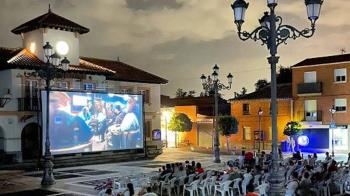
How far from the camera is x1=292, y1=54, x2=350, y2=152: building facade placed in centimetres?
4125

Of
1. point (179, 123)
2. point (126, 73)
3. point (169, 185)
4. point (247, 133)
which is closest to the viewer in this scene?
point (169, 185)

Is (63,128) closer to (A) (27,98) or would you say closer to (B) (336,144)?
(A) (27,98)

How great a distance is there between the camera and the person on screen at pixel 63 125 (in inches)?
1235

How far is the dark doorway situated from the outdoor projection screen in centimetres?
222

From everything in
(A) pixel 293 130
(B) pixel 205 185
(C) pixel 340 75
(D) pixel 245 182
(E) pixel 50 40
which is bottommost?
(B) pixel 205 185

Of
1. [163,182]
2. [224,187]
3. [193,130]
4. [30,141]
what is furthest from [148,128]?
[224,187]

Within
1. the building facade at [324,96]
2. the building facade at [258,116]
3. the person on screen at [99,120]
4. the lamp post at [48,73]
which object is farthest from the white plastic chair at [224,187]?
the building facade at [258,116]

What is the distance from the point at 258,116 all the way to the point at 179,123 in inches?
303

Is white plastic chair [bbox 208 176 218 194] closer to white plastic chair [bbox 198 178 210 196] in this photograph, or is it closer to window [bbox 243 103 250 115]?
white plastic chair [bbox 198 178 210 196]

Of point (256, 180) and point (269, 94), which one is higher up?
point (269, 94)

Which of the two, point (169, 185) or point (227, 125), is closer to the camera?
point (169, 185)

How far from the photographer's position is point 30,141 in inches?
1340

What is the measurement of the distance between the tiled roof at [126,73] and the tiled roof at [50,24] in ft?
14.6

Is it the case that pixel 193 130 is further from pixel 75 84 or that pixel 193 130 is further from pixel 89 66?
pixel 75 84
